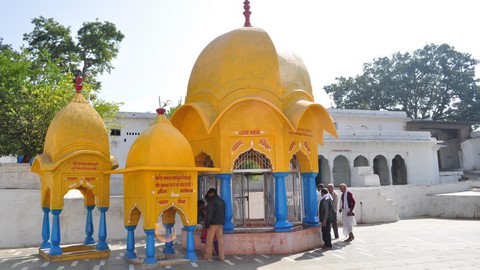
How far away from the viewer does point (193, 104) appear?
10.2 metres

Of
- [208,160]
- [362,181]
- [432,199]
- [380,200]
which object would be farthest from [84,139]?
[432,199]

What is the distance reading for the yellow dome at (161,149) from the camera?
819cm

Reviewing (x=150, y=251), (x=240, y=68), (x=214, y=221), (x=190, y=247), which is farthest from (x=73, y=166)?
(x=240, y=68)

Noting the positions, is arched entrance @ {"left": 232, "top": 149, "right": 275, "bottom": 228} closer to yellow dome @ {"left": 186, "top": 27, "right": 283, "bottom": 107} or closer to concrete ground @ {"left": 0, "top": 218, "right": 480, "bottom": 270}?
yellow dome @ {"left": 186, "top": 27, "right": 283, "bottom": 107}

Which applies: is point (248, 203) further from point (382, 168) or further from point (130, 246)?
point (382, 168)

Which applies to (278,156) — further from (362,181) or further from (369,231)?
(362,181)

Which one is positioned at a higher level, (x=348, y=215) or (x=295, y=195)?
(x=295, y=195)

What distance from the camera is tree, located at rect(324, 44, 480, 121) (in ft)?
140

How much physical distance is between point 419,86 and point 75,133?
41.6 meters

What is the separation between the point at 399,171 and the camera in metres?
29.4

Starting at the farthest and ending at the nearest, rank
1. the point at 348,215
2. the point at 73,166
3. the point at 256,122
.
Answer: the point at 348,215, the point at 256,122, the point at 73,166

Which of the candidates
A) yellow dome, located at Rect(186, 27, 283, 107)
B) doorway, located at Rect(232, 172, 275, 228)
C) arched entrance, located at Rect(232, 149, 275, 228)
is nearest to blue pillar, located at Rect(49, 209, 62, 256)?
arched entrance, located at Rect(232, 149, 275, 228)

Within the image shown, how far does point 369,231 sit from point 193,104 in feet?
25.0

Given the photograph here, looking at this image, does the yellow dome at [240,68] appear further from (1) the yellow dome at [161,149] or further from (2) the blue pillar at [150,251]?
(2) the blue pillar at [150,251]
